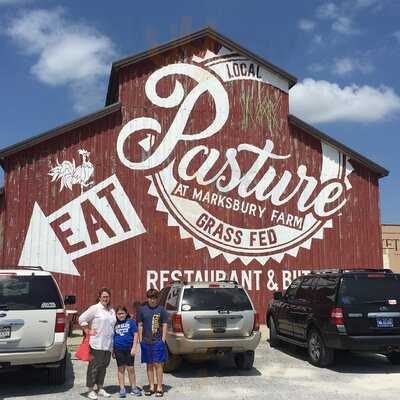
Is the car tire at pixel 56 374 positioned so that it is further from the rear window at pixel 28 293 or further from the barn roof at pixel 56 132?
the barn roof at pixel 56 132

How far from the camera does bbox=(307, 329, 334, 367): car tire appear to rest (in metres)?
10.5

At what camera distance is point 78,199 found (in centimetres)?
1648

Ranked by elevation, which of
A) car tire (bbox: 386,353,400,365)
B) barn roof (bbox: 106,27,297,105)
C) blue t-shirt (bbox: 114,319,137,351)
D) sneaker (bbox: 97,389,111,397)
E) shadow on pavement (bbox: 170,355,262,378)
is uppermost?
barn roof (bbox: 106,27,297,105)

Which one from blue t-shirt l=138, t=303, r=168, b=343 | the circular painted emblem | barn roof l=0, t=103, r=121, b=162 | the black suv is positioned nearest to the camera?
blue t-shirt l=138, t=303, r=168, b=343

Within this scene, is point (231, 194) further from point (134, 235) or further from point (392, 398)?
point (392, 398)

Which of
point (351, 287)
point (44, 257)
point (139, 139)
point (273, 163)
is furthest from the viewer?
point (273, 163)

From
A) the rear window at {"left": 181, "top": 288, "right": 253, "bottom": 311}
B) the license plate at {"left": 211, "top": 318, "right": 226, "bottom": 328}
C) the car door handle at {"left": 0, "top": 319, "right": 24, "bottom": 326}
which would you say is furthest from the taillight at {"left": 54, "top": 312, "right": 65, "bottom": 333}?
the license plate at {"left": 211, "top": 318, "right": 226, "bottom": 328}

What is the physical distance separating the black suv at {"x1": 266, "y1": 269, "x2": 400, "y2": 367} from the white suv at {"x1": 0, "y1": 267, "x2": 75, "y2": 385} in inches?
204

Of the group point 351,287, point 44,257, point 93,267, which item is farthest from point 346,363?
point 44,257

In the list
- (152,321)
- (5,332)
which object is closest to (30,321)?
(5,332)

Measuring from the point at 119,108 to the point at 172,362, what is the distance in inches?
387

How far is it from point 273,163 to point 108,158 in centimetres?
585

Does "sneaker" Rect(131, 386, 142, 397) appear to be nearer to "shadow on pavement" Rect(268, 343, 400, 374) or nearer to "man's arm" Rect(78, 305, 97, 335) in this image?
"man's arm" Rect(78, 305, 97, 335)

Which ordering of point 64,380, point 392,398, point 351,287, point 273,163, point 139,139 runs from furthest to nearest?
point 273,163 < point 139,139 < point 351,287 < point 64,380 < point 392,398
